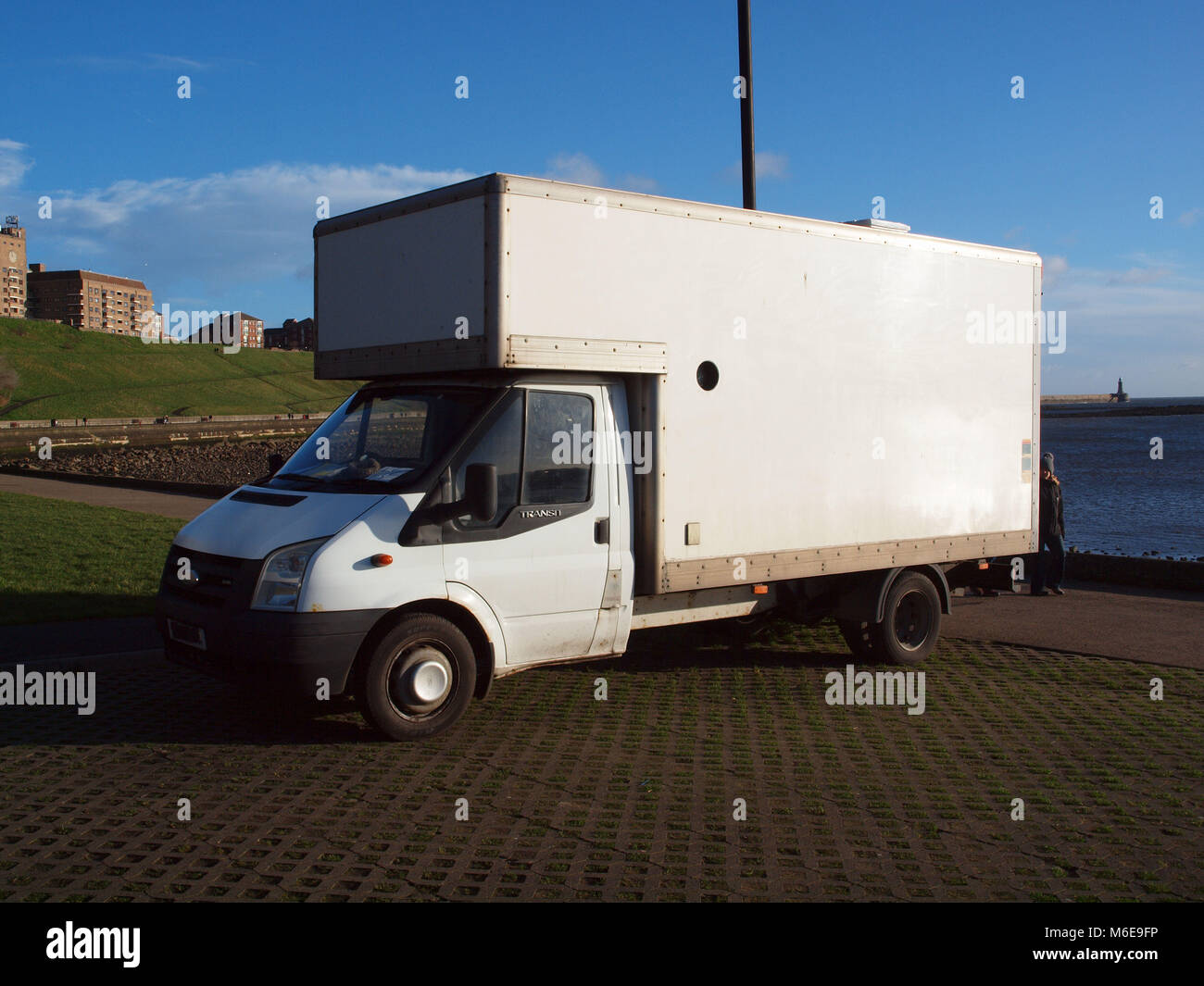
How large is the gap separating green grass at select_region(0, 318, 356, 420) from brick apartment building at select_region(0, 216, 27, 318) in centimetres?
6997

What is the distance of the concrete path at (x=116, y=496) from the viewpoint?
2177 cm

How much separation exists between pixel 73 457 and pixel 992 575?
129 feet

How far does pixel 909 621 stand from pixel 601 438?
11.9 ft

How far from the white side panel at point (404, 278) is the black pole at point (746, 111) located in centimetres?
678

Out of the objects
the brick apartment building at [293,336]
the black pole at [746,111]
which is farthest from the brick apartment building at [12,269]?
the black pole at [746,111]

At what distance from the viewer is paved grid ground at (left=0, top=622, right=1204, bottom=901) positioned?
500 cm

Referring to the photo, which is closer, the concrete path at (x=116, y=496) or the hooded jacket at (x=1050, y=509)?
the hooded jacket at (x=1050, y=509)

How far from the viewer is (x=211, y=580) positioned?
702cm

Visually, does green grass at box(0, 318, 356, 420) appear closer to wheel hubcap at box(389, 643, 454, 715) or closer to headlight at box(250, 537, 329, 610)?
headlight at box(250, 537, 329, 610)

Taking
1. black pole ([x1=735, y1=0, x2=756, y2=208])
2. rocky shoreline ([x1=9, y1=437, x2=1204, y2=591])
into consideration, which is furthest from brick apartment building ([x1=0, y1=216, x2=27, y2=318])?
black pole ([x1=735, y1=0, x2=756, y2=208])

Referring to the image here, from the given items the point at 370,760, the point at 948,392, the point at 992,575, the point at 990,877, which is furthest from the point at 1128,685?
the point at 370,760

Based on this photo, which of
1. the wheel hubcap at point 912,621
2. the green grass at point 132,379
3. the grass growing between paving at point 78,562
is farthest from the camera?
the green grass at point 132,379

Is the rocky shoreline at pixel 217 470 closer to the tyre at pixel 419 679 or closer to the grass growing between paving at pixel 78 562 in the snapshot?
the grass growing between paving at pixel 78 562
